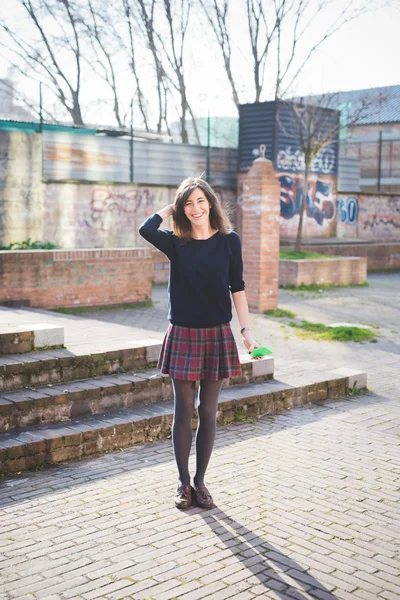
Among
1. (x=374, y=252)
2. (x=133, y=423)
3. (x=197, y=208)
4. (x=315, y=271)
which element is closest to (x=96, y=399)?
(x=133, y=423)

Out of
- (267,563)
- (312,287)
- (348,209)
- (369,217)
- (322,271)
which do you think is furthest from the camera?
(369,217)

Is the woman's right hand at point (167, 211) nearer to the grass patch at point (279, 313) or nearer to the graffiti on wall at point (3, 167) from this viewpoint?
the grass patch at point (279, 313)

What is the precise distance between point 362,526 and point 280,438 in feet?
5.92

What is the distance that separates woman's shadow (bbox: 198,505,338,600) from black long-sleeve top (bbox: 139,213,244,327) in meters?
1.19

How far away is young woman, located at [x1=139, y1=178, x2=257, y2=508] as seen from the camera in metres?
4.35

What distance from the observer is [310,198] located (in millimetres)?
21578

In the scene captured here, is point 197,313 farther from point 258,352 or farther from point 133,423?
point 133,423

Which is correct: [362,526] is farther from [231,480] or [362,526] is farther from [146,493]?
[146,493]

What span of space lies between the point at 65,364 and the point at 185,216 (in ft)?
7.97

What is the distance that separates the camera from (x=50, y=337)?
266 inches

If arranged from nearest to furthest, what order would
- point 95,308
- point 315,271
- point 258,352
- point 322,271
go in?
1. point 258,352
2. point 95,308
3. point 315,271
4. point 322,271

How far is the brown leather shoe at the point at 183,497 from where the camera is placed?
4.41 meters

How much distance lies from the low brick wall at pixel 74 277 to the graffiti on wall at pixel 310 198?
8.62 m

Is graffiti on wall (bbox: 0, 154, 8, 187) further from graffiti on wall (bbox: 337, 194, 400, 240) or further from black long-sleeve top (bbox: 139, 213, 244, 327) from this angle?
black long-sleeve top (bbox: 139, 213, 244, 327)
